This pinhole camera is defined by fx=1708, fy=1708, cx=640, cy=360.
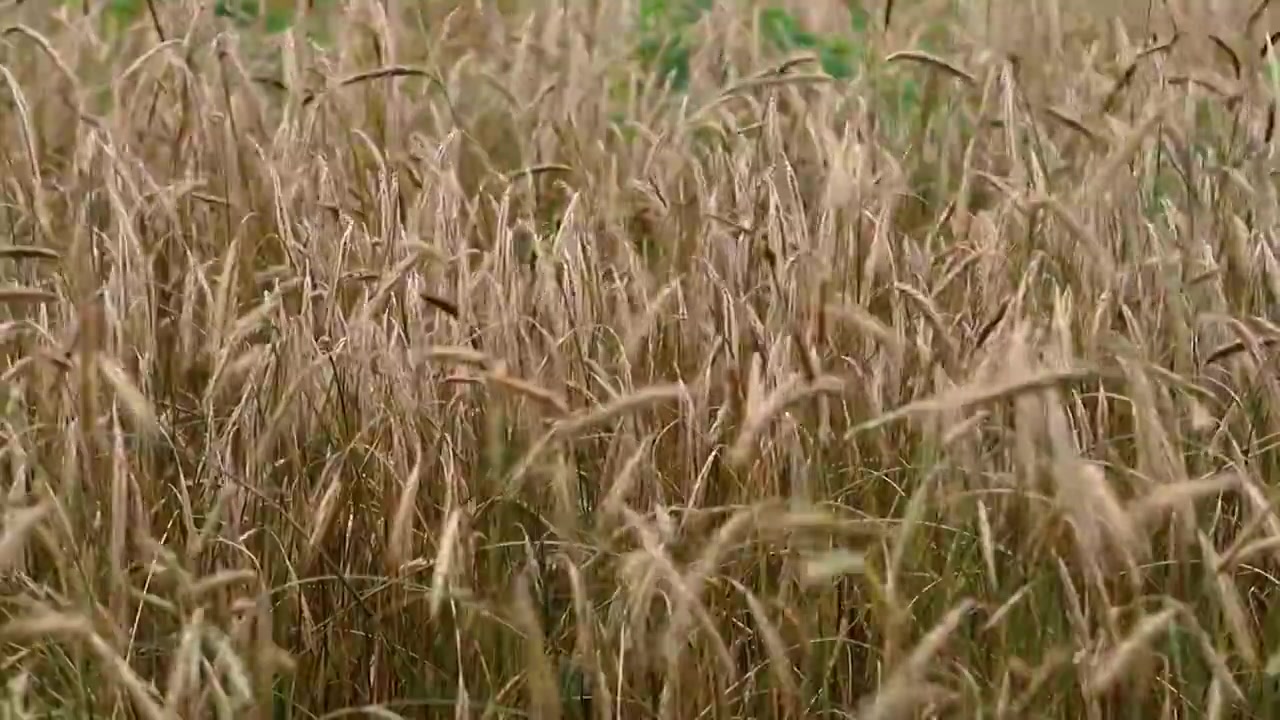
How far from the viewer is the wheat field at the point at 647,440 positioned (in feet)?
4.51

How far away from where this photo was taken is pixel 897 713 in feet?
3.98

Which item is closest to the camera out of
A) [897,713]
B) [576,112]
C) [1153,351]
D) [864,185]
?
[897,713]

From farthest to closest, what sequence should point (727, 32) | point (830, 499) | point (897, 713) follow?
1. point (727, 32)
2. point (830, 499)
3. point (897, 713)

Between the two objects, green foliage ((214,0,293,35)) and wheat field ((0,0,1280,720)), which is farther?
green foliage ((214,0,293,35))

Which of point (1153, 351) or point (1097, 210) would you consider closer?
point (1153, 351)

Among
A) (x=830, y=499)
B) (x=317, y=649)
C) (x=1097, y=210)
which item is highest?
(x=1097, y=210)

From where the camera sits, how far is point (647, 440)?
5.15ft

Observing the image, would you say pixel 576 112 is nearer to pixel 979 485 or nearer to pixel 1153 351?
pixel 1153 351

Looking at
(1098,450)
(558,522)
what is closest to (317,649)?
(558,522)

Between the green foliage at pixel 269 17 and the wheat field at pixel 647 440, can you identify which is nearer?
the wheat field at pixel 647 440

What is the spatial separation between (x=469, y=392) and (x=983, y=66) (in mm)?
1593

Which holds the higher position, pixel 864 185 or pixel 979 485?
pixel 864 185

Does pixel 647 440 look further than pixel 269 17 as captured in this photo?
No

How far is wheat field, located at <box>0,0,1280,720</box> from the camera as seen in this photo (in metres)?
1.38
